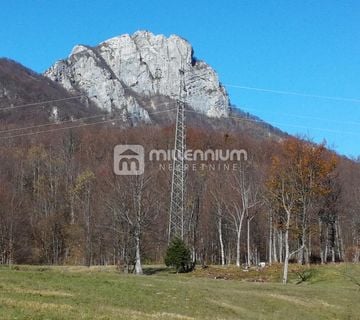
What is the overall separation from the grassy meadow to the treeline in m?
20.9

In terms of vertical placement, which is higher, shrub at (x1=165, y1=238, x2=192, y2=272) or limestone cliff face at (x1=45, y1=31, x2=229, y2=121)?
limestone cliff face at (x1=45, y1=31, x2=229, y2=121)

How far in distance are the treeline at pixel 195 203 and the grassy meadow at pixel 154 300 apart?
2086 cm

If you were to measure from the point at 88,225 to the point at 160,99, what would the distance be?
11542cm

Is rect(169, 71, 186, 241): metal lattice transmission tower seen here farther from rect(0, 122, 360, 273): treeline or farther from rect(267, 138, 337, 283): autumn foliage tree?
rect(267, 138, 337, 283): autumn foliage tree

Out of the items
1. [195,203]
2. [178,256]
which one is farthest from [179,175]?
[195,203]

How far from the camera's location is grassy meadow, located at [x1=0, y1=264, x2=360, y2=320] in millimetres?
16625

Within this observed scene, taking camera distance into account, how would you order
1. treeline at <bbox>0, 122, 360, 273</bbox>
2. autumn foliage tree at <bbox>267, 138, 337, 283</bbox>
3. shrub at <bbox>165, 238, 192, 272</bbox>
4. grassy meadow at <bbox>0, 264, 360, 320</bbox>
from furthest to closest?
1. treeline at <bbox>0, 122, 360, 273</bbox>
2. autumn foliage tree at <bbox>267, 138, 337, 283</bbox>
3. shrub at <bbox>165, 238, 192, 272</bbox>
4. grassy meadow at <bbox>0, 264, 360, 320</bbox>

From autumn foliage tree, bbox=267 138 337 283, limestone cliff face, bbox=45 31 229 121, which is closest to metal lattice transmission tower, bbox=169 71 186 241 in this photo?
autumn foliage tree, bbox=267 138 337 283

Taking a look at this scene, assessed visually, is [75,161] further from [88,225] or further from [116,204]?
[116,204]

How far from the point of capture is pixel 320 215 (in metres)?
63.9

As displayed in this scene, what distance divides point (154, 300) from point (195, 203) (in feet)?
156

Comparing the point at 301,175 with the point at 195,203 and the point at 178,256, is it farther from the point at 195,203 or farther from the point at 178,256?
the point at 195,203

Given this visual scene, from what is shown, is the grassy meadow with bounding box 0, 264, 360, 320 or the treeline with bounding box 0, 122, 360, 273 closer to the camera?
the grassy meadow with bounding box 0, 264, 360, 320

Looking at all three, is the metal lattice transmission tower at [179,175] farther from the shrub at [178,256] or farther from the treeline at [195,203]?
the treeline at [195,203]
